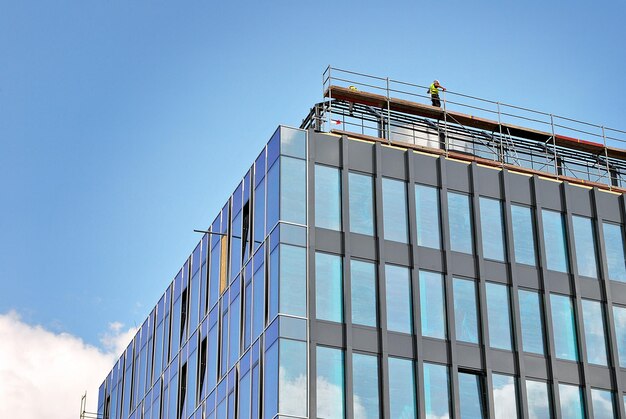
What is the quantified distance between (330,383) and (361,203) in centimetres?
779

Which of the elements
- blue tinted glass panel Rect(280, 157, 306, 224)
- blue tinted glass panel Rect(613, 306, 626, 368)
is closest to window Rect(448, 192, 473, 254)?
blue tinted glass panel Rect(280, 157, 306, 224)

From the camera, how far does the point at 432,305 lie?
46906 millimetres

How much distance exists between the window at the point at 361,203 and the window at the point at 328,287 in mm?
1761

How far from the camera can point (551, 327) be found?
159 ft

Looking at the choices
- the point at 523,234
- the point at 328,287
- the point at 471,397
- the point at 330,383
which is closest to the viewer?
the point at 330,383

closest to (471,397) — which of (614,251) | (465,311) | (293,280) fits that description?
(465,311)

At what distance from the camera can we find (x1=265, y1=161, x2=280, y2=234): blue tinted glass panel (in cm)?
4681

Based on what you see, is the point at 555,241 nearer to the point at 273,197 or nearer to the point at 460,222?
the point at 460,222

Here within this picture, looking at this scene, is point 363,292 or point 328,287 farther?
point 363,292

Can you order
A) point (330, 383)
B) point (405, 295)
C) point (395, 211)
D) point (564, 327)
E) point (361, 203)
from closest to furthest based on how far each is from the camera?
point (330, 383)
point (405, 295)
point (361, 203)
point (395, 211)
point (564, 327)

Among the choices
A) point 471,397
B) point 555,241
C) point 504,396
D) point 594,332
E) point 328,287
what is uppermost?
point 555,241

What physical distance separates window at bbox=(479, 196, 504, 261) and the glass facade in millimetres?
59

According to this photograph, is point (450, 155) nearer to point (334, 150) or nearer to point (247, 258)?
point (334, 150)

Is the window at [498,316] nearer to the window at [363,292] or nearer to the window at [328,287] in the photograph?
the window at [363,292]
